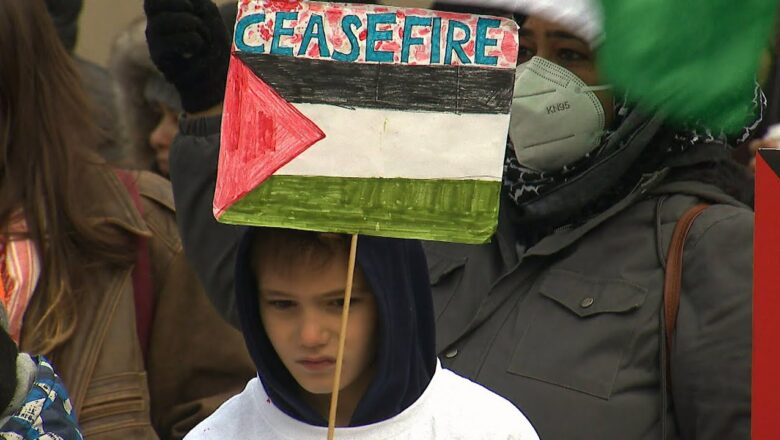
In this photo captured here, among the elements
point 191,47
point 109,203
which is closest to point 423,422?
point 191,47

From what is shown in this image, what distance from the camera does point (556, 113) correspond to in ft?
10.5

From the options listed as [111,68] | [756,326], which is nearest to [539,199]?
[756,326]

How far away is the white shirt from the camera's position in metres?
2.69

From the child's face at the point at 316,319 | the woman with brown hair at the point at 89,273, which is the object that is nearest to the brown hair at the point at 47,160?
the woman with brown hair at the point at 89,273

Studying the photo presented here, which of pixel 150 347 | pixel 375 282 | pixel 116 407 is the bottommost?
pixel 116 407

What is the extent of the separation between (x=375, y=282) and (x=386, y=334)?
0.29 feet

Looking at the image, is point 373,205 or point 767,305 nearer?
point 767,305

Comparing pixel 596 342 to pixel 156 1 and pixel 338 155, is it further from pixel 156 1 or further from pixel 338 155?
pixel 156 1

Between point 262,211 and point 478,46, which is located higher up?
point 478,46

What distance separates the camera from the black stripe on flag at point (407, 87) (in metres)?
2.65

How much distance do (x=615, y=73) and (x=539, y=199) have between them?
1.10 feet

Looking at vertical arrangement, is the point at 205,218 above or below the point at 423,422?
above

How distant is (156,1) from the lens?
326 centimetres

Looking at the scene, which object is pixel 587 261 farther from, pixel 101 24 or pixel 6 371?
pixel 101 24
